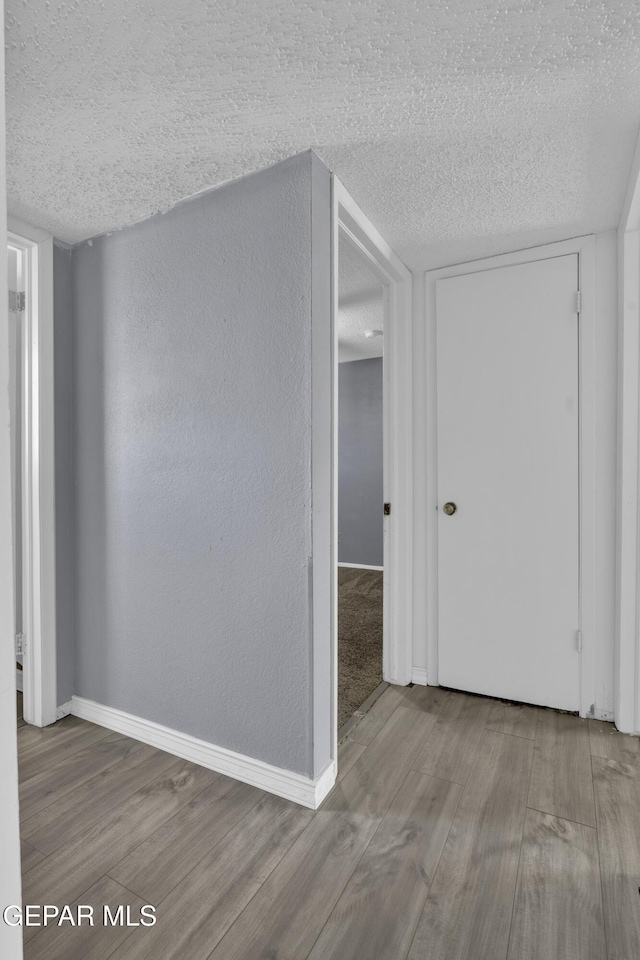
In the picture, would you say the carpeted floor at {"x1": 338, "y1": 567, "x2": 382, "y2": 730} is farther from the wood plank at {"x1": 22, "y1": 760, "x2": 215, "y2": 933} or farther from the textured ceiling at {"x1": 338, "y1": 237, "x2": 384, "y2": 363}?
the textured ceiling at {"x1": 338, "y1": 237, "x2": 384, "y2": 363}

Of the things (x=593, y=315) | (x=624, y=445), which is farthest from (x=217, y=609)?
(x=593, y=315)

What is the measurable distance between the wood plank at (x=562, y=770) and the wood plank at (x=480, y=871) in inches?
2.1

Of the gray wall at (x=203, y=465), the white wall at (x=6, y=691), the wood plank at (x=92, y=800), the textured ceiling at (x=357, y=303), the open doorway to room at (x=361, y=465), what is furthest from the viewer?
the open doorway to room at (x=361, y=465)

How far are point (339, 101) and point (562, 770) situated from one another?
2356mm

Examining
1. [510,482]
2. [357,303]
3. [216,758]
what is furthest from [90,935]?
[357,303]

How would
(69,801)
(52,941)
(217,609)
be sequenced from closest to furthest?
1. (52,941)
2. (69,801)
3. (217,609)

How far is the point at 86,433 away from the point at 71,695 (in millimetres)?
1233

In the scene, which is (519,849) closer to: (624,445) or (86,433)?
(624,445)

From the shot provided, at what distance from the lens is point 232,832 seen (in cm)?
155

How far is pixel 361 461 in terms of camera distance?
5484 mm

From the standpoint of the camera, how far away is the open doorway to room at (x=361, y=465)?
11.6 ft

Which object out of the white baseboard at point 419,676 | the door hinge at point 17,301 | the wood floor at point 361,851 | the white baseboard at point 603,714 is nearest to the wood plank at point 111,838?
the wood floor at point 361,851
